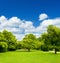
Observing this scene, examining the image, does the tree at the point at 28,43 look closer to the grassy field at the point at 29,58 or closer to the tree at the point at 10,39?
the tree at the point at 10,39

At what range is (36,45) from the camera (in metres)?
80.5

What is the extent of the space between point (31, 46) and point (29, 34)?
8974 millimetres

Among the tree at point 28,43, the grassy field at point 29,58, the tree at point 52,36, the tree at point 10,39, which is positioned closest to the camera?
the grassy field at point 29,58

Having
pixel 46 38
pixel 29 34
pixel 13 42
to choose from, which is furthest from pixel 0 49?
pixel 29 34

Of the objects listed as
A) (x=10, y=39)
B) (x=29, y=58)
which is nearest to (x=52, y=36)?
(x=29, y=58)

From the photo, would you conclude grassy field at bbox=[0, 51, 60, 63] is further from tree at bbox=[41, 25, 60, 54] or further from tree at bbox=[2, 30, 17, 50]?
tree at bbox=[2, 30, 17, 50]

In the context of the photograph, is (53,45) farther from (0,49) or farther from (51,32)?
(0,49)

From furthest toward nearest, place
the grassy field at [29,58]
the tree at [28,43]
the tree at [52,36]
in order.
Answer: the tree at [28,43]
the tree at [52,36]
the grassy field at [29,58]

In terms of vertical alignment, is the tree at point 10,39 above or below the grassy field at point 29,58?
above

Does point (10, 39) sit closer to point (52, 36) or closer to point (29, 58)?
point (52, 36)

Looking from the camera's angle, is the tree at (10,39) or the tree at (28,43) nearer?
the tree at (10,39)

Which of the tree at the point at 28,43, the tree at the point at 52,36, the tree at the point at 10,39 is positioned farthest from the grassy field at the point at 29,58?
the tree at the point at 28,43

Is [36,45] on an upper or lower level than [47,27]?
lower

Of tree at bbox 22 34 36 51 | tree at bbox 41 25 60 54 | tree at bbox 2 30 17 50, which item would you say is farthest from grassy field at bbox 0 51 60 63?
tree at bbox 22 34 36 51
